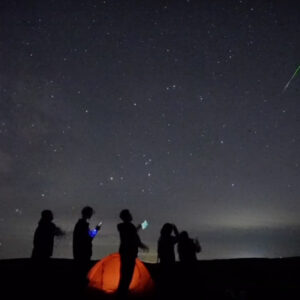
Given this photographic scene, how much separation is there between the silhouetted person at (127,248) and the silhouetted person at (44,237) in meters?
1.90

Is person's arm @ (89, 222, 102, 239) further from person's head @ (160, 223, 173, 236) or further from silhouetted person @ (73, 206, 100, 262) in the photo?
person's head @ (160, 223, 173, 236)

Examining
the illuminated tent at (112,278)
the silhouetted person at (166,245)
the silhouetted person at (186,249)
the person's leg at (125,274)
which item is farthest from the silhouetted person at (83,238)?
the silhouetted person at (186,249)

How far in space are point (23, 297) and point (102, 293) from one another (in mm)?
1530

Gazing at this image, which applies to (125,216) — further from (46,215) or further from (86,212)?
(46,215)

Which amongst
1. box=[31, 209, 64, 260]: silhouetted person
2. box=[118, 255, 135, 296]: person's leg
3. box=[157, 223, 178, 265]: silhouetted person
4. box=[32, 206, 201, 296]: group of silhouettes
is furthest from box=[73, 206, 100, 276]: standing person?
box=[157, 223, 178, 265]: silhouetted person

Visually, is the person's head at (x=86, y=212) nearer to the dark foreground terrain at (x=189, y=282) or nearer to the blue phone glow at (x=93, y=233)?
the blue phone glow at (x=93, y=233)

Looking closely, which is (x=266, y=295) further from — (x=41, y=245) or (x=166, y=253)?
(x=41, y=245)

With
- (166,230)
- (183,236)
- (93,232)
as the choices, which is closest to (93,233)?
(93,232)

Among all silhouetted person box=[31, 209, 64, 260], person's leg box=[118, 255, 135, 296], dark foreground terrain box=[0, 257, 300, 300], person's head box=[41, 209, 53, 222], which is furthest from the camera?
person's head box=[41, 209, 53, 222]

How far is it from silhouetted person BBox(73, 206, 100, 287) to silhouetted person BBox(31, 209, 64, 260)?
1.77 ft

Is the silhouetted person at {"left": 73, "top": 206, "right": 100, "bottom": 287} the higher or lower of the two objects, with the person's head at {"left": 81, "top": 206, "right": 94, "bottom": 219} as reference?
lower

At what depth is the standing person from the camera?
6.84m

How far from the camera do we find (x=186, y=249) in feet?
25.5

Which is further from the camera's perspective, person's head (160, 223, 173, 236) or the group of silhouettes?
person's head (160, 223, 173, 236)
